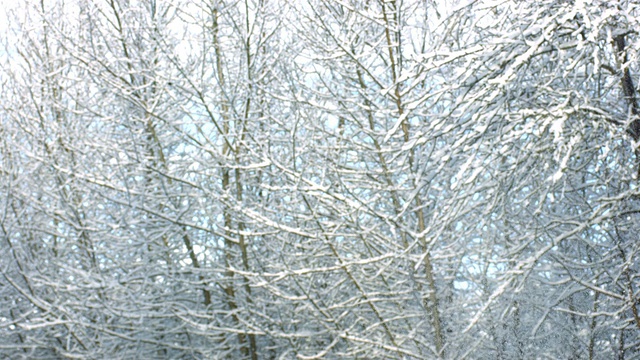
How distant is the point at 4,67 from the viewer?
11.3m

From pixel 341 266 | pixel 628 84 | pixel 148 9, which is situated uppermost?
pixel 148 9

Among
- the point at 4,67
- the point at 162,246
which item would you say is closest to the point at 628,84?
the point at 162,246

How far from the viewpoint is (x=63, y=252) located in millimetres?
9906

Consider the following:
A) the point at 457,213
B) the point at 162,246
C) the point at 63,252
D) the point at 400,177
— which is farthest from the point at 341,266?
the point at 63,252

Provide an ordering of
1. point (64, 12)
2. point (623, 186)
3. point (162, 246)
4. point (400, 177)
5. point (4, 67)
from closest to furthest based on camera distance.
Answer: point (623, 186) → point (400, 177) → point (162, 246) → point (64, 12) → point (4, 67)

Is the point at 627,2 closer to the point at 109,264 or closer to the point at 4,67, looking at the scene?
the point at 109,264

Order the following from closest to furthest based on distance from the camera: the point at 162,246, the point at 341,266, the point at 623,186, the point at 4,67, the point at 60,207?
the point at 341,266
the point at 623,186
the point at 162,246
the point at 60,207
the point at 4,67

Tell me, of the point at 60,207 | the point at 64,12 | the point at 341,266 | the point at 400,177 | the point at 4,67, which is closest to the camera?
the point at 341,266

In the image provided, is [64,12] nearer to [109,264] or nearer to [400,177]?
[109,264]

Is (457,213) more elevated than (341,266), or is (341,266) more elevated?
(457,213)

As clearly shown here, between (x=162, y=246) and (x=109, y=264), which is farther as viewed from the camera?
(x=109, y=264)

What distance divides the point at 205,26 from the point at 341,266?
3925 millimetres

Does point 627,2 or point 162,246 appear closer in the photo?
point 627,2

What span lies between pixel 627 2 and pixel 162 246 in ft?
19.7
